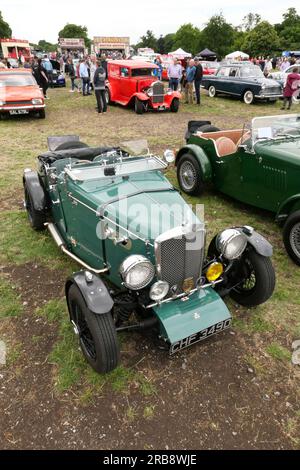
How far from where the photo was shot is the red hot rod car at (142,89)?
1262 cm

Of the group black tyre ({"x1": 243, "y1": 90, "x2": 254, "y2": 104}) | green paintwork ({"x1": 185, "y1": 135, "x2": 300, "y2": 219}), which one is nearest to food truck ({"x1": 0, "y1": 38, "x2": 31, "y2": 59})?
black tyre ({"x1": 243, "y1": 90, "x2": 254, "y2": 104})

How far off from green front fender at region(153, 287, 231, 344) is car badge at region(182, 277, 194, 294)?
0.06 m

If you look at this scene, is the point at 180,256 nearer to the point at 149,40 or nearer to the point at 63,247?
the point at 63,247

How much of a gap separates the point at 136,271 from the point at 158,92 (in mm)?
11555

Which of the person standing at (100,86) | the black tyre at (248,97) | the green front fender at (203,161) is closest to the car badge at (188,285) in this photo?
the green front fender at (203,161)

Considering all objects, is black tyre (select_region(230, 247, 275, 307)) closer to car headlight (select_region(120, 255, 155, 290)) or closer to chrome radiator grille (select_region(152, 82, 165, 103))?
car headlight (select_region(120, 255, 155, 290))

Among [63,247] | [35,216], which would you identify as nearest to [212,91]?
[35,216]

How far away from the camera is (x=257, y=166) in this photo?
16.8ft

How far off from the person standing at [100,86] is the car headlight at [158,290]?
414 inches

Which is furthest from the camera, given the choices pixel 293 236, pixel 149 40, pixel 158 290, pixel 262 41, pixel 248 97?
pixel 149 40

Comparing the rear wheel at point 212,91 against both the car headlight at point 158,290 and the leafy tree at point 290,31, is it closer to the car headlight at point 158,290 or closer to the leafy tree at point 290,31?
the car headlight at point 158,290

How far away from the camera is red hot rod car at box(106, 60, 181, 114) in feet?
41.4

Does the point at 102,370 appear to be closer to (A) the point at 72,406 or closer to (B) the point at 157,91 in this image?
(A) the point at 72,406

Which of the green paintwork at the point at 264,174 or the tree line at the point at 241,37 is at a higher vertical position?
the tree line at the point at 241,37
